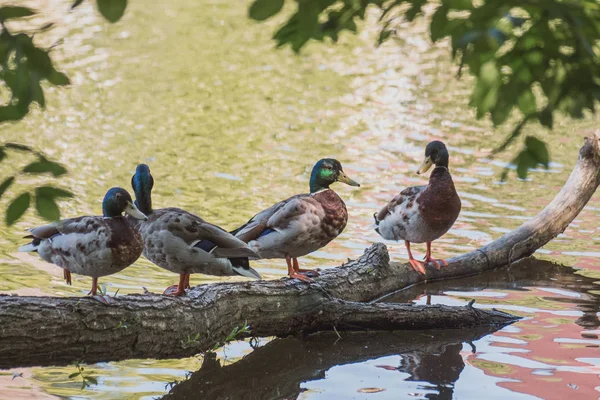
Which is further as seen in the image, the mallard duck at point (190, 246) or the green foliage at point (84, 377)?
the mallard duck at point (190, 246)

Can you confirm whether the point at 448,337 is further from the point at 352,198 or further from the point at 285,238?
the point at 352,198

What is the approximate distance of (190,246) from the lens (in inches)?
258

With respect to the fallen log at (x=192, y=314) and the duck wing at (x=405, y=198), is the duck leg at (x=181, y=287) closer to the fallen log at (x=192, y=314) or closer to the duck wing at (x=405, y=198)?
the fallen log at (x=192, y=314)

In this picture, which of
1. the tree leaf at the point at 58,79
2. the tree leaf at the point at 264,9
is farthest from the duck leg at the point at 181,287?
the tree leaf at the point at 264,9

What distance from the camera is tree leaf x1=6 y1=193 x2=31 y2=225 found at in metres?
3.60

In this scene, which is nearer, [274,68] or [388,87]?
[388,87]

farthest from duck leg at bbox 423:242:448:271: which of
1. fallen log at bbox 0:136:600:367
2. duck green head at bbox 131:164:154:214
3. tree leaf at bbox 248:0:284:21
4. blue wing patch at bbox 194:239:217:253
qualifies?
tree leaf at bbox 248:0:284:21

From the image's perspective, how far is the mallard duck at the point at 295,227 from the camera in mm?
7246

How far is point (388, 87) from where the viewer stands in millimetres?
19188

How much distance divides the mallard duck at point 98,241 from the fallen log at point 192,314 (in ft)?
0.91

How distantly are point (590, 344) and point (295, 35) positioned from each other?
4606mm

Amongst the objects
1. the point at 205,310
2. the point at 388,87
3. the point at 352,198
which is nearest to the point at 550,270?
the point at 352,198

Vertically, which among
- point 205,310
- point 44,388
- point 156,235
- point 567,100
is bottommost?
point 44,388

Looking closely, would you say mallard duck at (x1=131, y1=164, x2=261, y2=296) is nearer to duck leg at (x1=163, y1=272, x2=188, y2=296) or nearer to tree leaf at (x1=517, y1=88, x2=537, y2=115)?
duck leg at (x1=163, y1=272, x2=188, y2=296)
